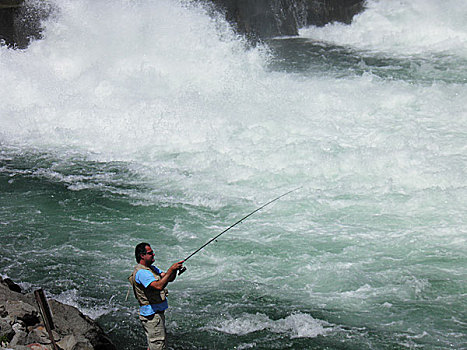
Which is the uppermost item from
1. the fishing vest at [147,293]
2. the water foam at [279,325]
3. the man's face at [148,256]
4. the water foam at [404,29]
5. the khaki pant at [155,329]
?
the water foam at [404,29]

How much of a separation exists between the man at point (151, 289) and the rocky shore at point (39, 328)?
21.5 inches

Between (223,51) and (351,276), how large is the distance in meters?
9.77

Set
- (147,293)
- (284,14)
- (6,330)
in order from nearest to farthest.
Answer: (147,293), (6,330), (284,14)

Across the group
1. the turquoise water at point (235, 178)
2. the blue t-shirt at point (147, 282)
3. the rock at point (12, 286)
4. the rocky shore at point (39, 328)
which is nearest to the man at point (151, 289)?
the blue t-shirt at point (147, 282)

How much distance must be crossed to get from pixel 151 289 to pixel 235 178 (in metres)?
4.57

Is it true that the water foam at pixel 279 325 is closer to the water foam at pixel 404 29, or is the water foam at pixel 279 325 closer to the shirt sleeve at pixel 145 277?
the shirt sleeve at pixel 145 277

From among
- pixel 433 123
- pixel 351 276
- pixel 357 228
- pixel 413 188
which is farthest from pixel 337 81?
pixel 351 276

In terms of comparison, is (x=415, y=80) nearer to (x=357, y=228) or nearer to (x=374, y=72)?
(x=374, y=72)

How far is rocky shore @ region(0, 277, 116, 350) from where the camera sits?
13.5ft

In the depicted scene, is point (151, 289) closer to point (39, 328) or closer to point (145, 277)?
point (145, 277)

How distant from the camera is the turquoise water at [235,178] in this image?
210 inches

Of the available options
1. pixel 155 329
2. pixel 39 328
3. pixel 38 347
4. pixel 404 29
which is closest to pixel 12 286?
pixel 39 328

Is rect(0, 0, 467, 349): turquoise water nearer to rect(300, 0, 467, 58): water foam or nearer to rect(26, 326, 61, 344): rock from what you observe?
rect(300, 0, 467, 58): water foam

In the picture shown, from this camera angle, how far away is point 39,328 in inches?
174
